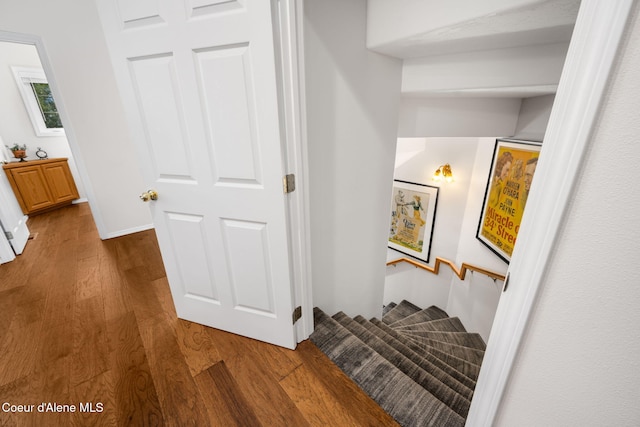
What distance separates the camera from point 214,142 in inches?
49.6

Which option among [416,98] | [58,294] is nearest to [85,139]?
[58,294]

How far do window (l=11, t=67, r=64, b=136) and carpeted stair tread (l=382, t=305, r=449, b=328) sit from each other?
6.21m

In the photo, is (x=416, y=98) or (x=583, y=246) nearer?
(x=583, y=246)

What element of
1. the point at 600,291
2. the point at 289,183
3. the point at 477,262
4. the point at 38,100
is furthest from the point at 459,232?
the point at 38,100

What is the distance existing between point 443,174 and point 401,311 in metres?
2.37

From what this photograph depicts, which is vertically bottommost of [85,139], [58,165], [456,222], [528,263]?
[456,222]

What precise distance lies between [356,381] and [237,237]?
3.21 feet

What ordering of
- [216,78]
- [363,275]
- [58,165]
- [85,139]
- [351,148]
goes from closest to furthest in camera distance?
[216,78] < [351,148] < [363,275] < [85,139] < [58,165]

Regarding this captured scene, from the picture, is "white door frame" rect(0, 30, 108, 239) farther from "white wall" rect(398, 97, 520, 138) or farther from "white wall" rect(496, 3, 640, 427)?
"white wall" rect(496, 3, 640, 427)

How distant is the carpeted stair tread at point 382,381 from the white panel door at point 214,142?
0.84 ft

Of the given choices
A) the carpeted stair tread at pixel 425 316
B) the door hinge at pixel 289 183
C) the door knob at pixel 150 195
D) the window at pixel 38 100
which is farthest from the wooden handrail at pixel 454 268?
the window at pixel 38 100

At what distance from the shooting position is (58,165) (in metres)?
4.12

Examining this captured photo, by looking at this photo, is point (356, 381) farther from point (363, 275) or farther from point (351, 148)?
point (351, 148)

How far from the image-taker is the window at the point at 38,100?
3.98 metres
